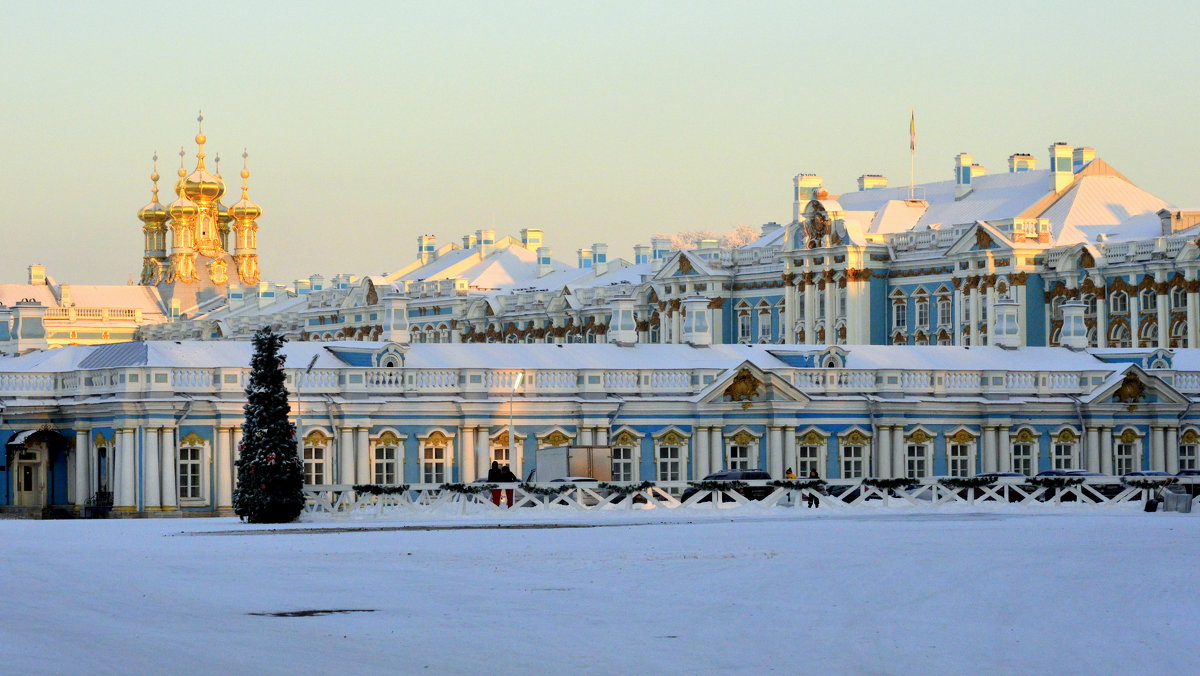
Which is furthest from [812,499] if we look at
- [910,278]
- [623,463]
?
[910,278]

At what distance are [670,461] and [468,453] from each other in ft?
17.2

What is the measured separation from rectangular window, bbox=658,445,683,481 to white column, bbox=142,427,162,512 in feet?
41.8

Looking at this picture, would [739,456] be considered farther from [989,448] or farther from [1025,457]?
[1025,457]

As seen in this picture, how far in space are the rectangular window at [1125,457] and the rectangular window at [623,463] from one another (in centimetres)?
1303

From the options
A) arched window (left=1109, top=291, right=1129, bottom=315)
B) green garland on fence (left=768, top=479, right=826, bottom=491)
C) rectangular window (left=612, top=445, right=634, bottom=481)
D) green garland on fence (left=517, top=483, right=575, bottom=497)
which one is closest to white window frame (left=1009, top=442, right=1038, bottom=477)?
rectangular window (left=612, top=445, right=634, bottom=481)

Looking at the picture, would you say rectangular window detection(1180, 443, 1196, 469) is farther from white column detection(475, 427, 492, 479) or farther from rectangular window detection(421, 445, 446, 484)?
rectangular window detection(421, 445, 446, 484)

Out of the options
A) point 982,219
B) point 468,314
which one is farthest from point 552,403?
point 468,314

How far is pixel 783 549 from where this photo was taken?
37938 millimetres

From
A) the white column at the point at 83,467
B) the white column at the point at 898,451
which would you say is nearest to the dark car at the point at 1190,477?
the white column at the point at 898,451

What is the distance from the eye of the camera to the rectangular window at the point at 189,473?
60.8m

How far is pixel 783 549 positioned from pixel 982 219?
80.4 meters

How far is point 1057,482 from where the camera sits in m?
54.8

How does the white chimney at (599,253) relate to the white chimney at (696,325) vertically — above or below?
above

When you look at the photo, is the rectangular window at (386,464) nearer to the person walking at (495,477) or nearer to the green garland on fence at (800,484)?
the person walking at (495,477)
